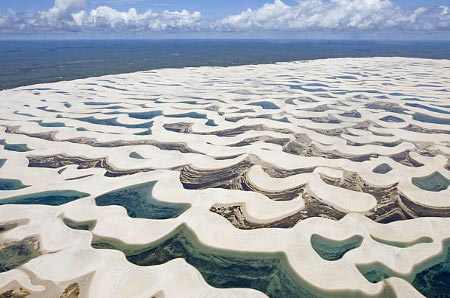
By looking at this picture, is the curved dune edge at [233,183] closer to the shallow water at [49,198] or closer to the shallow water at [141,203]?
the shallow water at [141,203]

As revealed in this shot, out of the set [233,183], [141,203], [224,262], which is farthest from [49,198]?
[224,262]

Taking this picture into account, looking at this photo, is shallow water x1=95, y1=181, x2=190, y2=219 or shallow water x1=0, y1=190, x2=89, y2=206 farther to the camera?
shallow water x1=0, y1=190, x2=89, y2=206

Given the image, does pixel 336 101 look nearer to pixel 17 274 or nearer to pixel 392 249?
pixel 392 249

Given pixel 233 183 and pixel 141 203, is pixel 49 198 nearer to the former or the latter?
pixel 141 203

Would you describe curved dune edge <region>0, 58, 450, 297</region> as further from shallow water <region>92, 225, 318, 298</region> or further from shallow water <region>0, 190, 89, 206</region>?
shallow water <region>0, 190, 89, 206</region>

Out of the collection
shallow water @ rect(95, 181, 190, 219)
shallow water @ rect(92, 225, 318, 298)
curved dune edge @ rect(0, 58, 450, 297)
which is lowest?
shallow water @ rect(92, 225, 318, 298)

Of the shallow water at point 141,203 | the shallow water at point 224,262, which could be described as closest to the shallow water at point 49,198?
the shallow water at point 141,203

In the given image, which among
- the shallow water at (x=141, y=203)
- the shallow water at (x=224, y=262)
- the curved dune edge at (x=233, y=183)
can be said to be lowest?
the shallow water at (x=224, y=262)

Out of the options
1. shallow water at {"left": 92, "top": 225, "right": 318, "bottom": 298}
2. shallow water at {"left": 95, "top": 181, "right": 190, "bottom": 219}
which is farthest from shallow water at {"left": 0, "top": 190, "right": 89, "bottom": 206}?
shallow water at {"left": 92, "top": 225, "right": 318, "bottom": 298}

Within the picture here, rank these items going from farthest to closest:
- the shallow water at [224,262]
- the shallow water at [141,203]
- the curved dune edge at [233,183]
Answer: the shallow water at [141,203] → the curved dune edge at [233,183] → the shallow water at [224,262]
